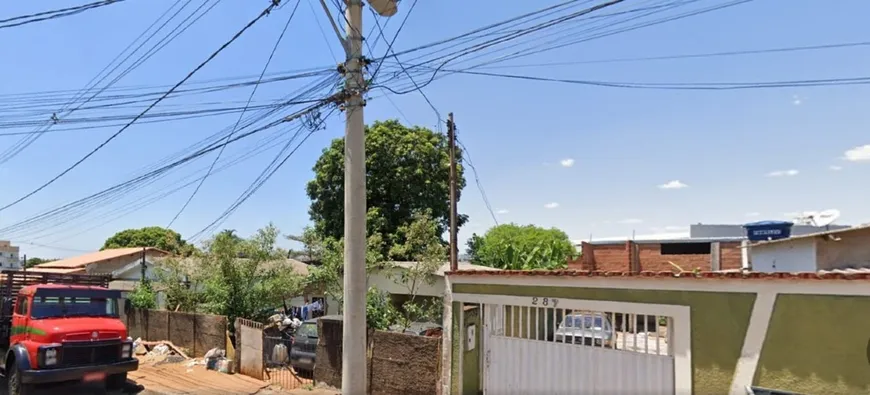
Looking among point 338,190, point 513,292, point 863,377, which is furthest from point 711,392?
point 338,190

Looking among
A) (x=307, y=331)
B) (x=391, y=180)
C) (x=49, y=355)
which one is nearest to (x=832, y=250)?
(x=307, y=331)

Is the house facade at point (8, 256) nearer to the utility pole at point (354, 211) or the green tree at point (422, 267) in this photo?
the green tree at point (422, 267)

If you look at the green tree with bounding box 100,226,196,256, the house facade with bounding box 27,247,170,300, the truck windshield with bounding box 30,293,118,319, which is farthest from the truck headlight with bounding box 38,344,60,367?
the green tree with bounding box 100,226,196,256

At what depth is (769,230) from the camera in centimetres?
1984

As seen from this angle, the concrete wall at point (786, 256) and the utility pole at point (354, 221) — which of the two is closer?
the utility pole at point (354, 221)

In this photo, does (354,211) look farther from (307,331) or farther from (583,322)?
(307,331)

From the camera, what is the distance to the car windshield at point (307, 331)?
13174mm

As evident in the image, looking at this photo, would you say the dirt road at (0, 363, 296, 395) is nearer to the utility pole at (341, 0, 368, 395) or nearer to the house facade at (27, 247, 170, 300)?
the utility pole at (341, 0, 368, 395)

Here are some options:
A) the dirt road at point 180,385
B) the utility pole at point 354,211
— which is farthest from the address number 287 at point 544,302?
the dirt road at point 180,385

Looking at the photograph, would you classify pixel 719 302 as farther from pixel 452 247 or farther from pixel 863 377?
pixel 452 247

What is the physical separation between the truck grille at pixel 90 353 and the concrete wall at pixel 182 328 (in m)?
4.30

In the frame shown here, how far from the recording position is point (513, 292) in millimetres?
9164

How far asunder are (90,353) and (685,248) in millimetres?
34527

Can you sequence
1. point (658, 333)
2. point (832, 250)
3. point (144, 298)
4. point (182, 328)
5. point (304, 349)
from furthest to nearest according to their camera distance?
1. point (144, 298)
2. point (182, 328)
3. point (304, 349)
4. point (832, 250)
5. point (658, 333)
